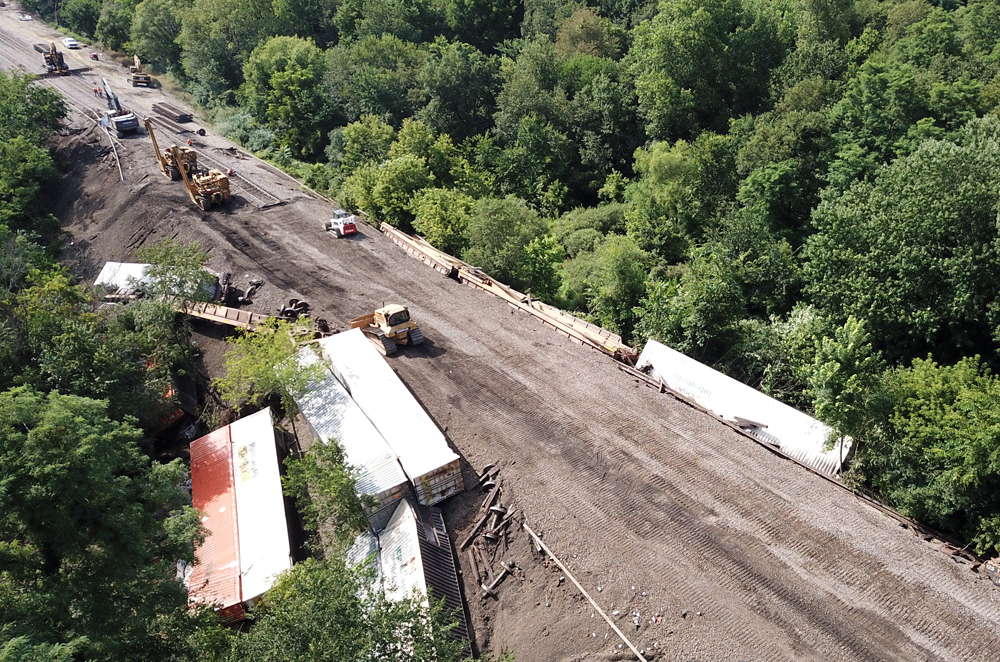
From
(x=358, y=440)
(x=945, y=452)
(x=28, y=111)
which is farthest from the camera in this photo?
(x=28, y=111)

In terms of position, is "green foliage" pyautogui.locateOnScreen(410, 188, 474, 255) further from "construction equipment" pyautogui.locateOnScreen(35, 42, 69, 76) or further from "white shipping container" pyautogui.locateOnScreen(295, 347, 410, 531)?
"construction equipment" pyautogui.locateOnScreen(35, 42, 69, 76)

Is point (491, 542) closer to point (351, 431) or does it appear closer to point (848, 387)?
point (351, 431)

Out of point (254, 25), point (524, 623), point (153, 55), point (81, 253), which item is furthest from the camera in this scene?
point (153, 55)

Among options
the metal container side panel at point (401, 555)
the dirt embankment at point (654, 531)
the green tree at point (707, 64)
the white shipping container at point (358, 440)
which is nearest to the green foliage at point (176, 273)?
the dirt embankment at point (654, 531)

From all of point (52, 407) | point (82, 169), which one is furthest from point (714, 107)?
point (82, 169)

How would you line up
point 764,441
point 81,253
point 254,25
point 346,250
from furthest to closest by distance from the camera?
point 254,25 < point 81,253 < point 346,250 < point 764,441

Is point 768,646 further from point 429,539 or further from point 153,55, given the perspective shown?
point 153,55

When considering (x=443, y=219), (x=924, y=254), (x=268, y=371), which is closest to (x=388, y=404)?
(x=268, y=371)

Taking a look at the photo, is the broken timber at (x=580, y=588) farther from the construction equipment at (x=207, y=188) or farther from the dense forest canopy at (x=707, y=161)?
the construction equipment at (x=207, y=188)
